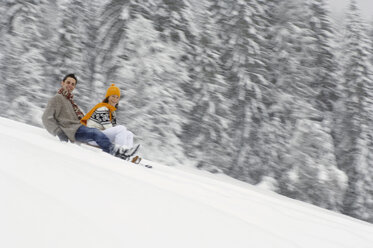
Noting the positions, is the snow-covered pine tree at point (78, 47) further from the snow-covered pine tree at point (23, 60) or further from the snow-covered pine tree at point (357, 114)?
the snow-covered pine tree at point (357, 114)

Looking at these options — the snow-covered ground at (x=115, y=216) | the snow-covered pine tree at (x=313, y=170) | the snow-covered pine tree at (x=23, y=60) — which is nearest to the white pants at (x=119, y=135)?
the snow-covered ground at (x=115, y=216)

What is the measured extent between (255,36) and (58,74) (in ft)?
27.5

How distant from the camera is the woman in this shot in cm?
506

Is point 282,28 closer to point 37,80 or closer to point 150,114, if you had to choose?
point 150,114

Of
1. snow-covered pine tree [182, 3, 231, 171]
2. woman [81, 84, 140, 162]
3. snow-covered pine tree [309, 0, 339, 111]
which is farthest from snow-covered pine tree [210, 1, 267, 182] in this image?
woman [81, 84, 140, 162]

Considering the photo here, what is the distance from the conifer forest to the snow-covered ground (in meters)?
8.17

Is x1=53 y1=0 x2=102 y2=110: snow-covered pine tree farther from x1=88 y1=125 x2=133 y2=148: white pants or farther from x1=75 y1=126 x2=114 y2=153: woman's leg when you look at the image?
x1=75 y1=126 x2=114 y2=153: woman's leg

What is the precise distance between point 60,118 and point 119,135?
89 centimetres

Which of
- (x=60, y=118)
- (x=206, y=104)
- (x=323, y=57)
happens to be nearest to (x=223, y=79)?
(x=206, y=104)

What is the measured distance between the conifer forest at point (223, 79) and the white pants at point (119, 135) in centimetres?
507

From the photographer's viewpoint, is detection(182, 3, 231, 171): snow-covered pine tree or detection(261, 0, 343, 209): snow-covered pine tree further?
detection(261, 0, 343, 209): snow-covered pine tree

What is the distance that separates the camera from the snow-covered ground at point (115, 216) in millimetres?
1244

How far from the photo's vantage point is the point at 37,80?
1165cm

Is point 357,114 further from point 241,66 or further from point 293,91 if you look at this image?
point 241,66
